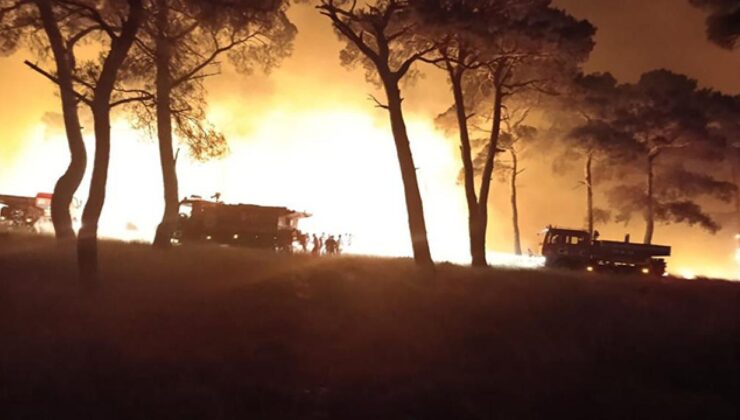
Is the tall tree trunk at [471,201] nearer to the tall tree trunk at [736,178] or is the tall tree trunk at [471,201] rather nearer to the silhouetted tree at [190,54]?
the silhouetted tree at [190,54]

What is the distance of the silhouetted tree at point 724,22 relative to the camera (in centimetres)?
1748

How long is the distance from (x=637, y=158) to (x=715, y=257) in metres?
24.6

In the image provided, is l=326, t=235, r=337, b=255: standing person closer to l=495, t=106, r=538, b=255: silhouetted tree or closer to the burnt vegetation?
the burnt vegetation

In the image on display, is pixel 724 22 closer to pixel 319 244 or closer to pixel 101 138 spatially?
pixel 101 138

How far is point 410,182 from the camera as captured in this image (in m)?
23.0

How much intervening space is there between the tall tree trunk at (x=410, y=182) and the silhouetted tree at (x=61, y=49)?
9.55m

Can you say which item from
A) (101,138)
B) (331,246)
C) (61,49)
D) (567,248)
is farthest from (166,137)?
(567,248)

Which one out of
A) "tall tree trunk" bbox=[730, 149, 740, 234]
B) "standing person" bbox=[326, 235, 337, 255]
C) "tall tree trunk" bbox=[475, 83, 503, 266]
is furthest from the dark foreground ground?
"tall tree trunk" bbox=[730, 149, 740, 234]

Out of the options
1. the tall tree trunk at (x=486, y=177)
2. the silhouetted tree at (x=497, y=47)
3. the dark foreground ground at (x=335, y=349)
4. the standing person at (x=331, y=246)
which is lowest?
the dark foreground ground at (x=335, y=349)

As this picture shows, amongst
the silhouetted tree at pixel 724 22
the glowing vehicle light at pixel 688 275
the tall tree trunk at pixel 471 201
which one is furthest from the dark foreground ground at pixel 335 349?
the glowing vehicle light at pixel 688 275

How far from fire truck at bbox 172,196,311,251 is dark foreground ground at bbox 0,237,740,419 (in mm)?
15321

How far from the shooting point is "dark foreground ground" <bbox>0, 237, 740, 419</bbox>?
342 inches

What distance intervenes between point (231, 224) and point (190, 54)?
13120 mm

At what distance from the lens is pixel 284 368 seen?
1015 cm
